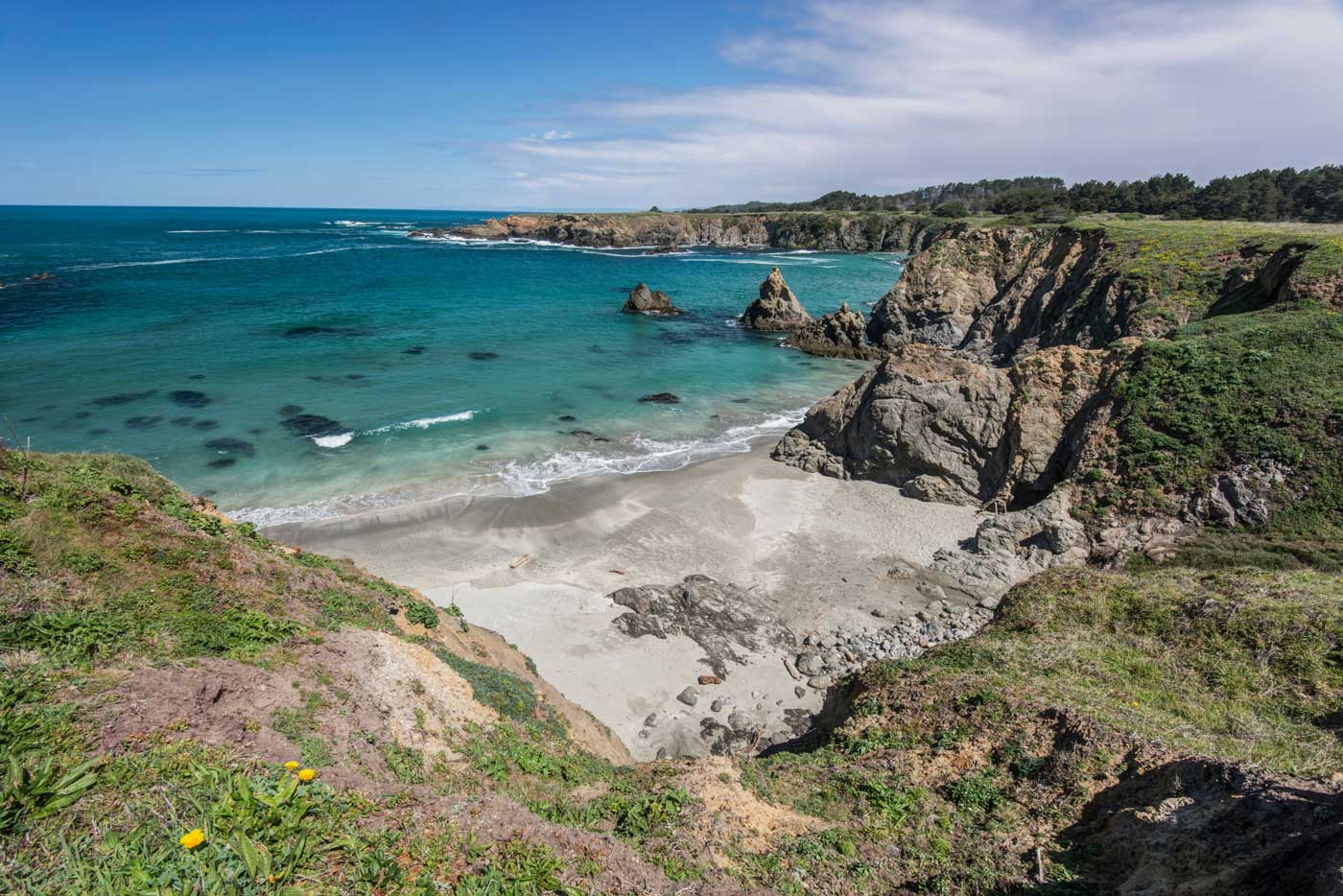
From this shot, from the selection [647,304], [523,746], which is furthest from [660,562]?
[647,304]

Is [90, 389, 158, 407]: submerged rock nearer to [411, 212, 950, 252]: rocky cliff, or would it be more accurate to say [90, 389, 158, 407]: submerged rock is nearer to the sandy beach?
the sandy beach

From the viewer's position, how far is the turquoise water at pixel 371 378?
92.4 feet

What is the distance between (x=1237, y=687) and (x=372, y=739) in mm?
13586

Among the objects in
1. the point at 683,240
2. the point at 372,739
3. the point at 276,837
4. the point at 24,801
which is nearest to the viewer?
the point at 24,801

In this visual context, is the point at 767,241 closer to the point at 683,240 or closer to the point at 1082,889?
the point at 683,240

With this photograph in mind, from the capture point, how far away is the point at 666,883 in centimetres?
643

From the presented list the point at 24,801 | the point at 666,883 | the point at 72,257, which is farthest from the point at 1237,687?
the point at 72,257

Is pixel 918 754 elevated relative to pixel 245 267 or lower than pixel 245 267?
lower

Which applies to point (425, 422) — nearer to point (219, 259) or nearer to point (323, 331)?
point (323, 331)

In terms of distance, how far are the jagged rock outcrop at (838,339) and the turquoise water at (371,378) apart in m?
2.37

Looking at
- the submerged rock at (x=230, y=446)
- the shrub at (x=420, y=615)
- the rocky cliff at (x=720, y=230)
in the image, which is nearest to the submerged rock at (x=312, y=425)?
the submerged rock at (x=230, y=446)

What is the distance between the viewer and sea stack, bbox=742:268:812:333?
5922 centimetres

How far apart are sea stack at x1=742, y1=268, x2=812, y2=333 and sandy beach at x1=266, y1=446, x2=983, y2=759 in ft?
109

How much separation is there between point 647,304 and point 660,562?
48.1m
